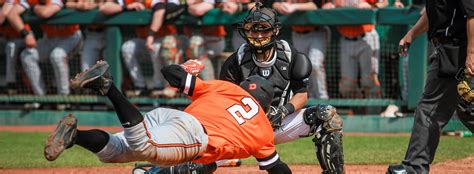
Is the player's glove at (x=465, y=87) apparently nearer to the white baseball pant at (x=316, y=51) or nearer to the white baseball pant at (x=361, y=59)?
the white baseball pant at (x=361, y=59)

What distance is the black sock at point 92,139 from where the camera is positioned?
4930mm

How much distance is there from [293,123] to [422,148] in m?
1.04

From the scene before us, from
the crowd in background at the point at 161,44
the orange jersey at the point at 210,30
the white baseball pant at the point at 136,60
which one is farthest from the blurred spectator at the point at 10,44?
the orange jersey at the point at 210,30

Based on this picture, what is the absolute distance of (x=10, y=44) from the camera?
12.8m

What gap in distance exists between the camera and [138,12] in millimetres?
12164

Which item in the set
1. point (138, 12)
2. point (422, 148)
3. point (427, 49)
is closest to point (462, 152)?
point (427, 49)

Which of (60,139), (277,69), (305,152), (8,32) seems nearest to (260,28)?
(277,69)

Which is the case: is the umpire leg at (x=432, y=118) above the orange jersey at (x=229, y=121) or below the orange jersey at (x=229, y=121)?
below

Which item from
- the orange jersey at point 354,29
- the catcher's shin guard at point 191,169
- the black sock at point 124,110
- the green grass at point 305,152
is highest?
the black sock at point 124,110

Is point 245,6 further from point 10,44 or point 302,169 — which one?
point 302,169

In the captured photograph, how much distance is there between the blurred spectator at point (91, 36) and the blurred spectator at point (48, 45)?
0.16 meters

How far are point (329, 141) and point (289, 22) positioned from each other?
520 centimetres

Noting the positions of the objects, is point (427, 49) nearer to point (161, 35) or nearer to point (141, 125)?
point (161, 35)

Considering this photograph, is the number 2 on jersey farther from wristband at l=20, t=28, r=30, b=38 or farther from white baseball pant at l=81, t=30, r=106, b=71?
wristband at l=20, t=28, r=30, b=38
